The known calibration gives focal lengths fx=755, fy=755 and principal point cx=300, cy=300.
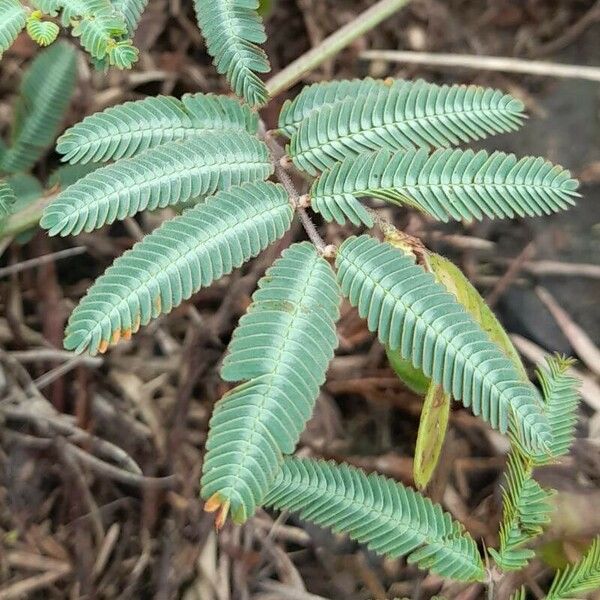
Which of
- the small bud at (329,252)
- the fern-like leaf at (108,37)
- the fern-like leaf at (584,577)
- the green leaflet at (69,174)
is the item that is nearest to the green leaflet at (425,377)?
the small bud at (329,252)

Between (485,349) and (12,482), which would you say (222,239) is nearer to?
(485,349)

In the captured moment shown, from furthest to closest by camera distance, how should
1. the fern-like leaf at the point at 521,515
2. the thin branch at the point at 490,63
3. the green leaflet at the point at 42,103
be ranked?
1. the thin branch at the point at 490,63
2. the green leaflet at the point at 42,103
3. the fern-like leaf at the point at 521,515

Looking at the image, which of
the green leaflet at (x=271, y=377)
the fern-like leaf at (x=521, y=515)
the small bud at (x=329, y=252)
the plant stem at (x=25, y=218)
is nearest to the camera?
the green leaflet at (x=271, y=377)

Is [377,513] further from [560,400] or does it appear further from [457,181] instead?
[457,181]

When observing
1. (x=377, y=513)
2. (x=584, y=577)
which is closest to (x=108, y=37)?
(x=377, y=513)

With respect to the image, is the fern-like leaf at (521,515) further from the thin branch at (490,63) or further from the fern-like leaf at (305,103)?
the thin branch at (490,63)

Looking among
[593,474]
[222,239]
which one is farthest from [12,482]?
[593,474]
